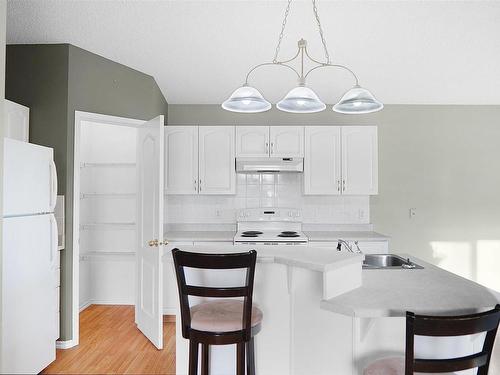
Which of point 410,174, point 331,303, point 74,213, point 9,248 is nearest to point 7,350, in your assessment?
point 9,248

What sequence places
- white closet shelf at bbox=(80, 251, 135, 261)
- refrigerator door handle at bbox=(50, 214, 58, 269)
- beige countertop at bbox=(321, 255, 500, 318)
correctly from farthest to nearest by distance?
white closet shelf at bbox=(80, 251, 135, 261) → refrigerator door handle at bbox=(50, 214, 58, 269) → beige countertop at bbox=(321, 255, 500, 318)

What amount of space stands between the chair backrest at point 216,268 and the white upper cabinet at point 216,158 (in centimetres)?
235

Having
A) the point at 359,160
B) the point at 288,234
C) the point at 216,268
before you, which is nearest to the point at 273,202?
the point at 288,234

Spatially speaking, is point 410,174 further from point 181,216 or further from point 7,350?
point 7,350

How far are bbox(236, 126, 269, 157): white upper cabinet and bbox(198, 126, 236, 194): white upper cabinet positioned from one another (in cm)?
8

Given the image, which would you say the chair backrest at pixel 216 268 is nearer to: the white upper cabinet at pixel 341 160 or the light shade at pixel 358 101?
the light shade at pixel 358 101

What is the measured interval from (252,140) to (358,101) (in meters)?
2.03

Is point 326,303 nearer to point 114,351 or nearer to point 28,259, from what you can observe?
point 28,259

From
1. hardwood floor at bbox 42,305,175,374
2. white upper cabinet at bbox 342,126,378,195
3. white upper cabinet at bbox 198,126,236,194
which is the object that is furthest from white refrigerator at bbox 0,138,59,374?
white upper cabinet at bbox 342,126,378,195

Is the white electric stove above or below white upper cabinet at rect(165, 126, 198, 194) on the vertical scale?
below

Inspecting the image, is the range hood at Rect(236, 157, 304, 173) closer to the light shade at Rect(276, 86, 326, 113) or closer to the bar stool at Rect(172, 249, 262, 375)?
the light shade at Rect(276, 86, 326, 113)

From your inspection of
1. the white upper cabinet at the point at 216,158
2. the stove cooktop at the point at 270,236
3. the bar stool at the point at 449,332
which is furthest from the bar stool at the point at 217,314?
the white upper cabinet at the point at 216,158

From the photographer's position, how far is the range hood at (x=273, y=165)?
3.92 meters

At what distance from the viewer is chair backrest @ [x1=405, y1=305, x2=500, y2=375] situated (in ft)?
3.99
